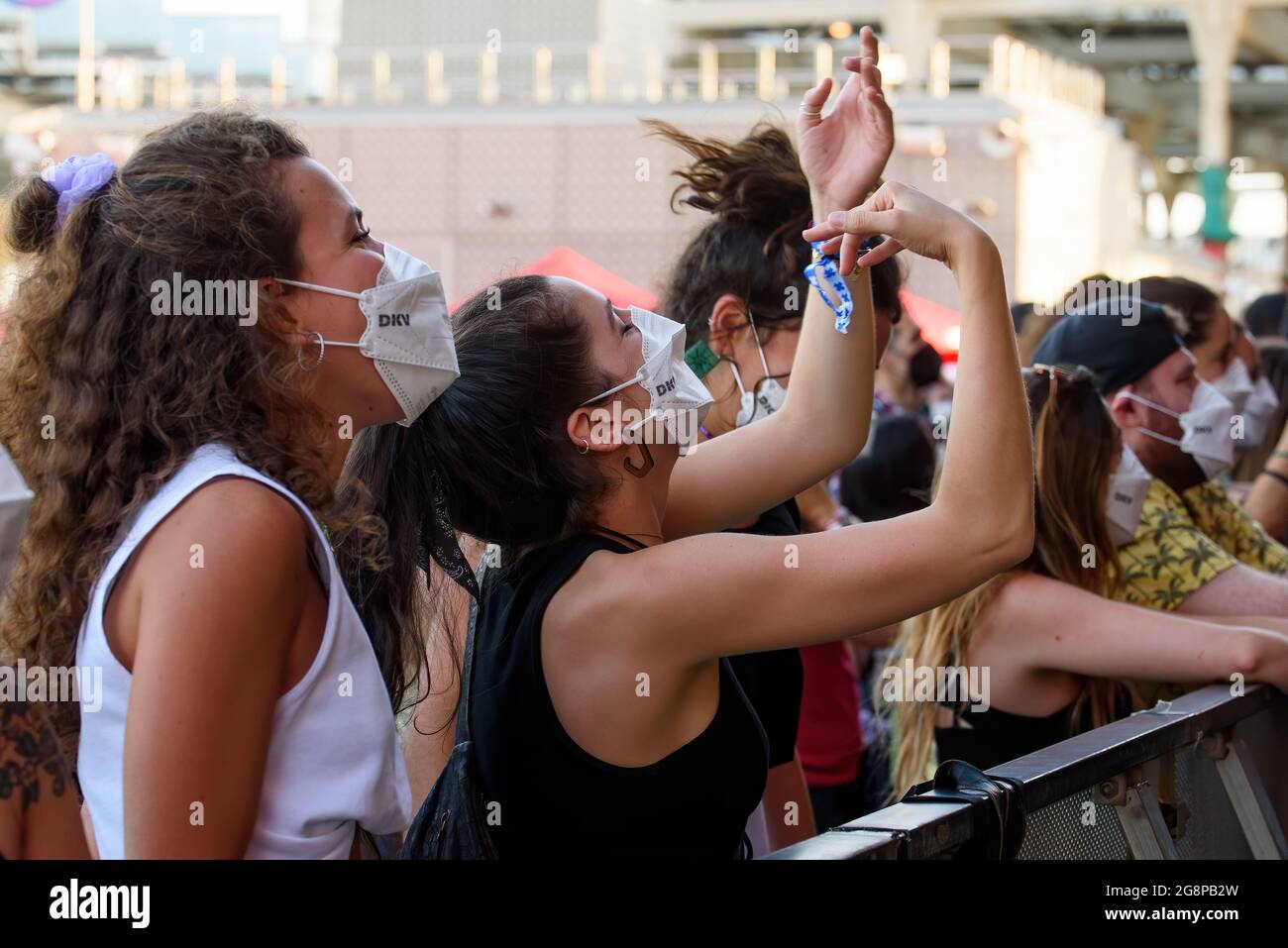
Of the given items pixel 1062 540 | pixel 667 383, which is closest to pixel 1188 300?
pixel 1062 540

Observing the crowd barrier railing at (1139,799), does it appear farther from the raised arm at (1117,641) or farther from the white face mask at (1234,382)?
the white face mask at (1234,382)

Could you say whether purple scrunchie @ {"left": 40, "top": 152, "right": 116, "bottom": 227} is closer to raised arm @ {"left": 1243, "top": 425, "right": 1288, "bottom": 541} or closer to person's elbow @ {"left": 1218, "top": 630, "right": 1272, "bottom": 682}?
person's elbow @ {"left": 1218, "top": 630, "right": 1272, "bottom": 682}

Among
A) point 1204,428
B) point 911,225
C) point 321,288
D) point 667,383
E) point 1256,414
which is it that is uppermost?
point 911,225

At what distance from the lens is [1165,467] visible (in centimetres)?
389

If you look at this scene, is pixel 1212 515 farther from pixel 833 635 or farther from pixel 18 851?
pixel 18 851

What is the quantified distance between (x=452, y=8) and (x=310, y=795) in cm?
2896

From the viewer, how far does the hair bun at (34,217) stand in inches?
74.2

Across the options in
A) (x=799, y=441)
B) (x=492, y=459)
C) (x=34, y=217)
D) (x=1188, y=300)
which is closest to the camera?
(x=34, y=217)

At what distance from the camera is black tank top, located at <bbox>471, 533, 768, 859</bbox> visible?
181cm

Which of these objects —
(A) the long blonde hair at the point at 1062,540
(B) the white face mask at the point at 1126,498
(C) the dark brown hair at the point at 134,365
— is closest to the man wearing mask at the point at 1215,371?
(B) the white face mask at the point at 1126,498

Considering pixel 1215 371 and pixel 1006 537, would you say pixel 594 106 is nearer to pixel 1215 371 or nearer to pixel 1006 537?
pixel 1215 371

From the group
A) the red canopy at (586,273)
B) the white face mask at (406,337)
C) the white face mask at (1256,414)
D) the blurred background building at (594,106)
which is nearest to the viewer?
the white face mask at (406,337)

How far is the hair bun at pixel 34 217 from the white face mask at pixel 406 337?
0.33 metres

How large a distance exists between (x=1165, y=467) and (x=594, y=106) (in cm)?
1947
